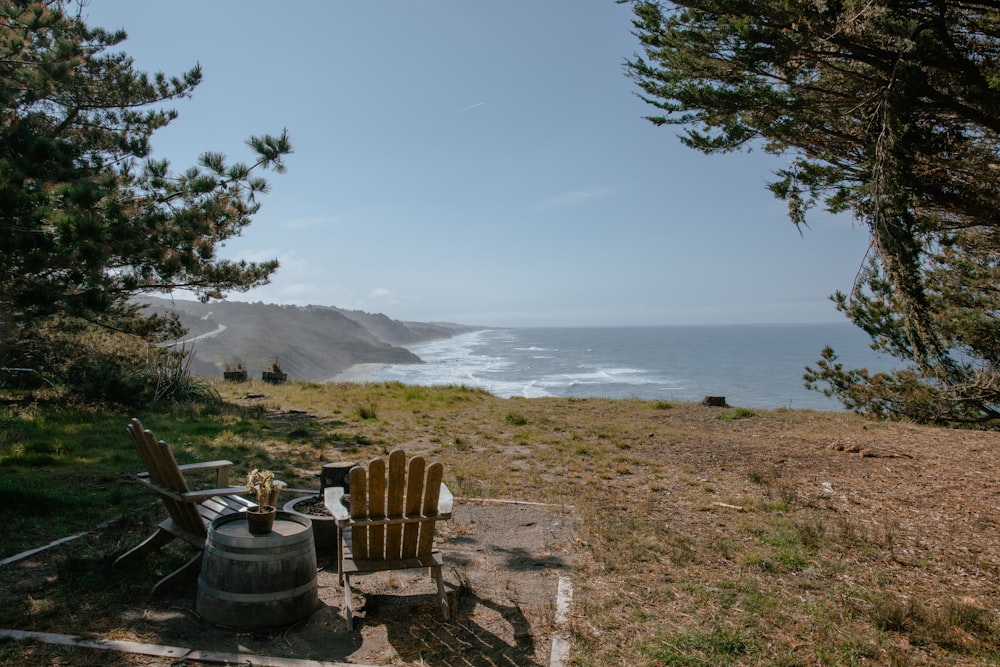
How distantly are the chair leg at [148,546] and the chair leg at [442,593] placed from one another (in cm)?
197

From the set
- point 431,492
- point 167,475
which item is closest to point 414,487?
point 431,492

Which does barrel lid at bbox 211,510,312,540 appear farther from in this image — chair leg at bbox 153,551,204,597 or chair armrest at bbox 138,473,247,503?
chair leg at bbox 153,551,204,597

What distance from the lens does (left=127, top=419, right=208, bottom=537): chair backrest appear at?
12.8ft

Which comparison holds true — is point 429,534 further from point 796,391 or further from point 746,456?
point 796,391

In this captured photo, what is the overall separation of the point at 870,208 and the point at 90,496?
838 centimetres

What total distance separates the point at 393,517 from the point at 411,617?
2.31 feet

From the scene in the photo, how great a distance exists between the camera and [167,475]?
13.1 ft

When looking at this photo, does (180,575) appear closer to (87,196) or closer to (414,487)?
(414,487)

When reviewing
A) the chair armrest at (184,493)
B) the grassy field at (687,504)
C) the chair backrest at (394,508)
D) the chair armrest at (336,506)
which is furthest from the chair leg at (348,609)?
the grassy field at (687,504)

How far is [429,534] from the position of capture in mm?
4023

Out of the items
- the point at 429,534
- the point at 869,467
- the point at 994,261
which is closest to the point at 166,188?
the point at 429,534

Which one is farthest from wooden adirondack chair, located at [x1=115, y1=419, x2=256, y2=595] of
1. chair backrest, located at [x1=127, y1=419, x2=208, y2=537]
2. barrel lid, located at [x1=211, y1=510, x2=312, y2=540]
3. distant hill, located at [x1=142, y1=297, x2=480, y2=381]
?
distant hill, located at [x1=142, y1=297, x2=480, y2=381]

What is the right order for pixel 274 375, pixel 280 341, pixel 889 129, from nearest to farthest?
pixel 889 129 < pixel 274 375 < pixel 280 341

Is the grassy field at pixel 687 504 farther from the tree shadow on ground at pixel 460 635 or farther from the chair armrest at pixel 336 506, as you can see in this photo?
the chair armrest at pixel 336 506
